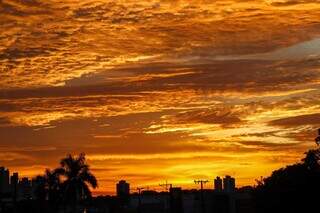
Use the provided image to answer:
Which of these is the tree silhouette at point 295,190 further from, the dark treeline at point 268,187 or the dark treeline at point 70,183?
the dark treeline at point 70,183

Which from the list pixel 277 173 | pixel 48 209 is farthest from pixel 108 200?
pixel 277 173

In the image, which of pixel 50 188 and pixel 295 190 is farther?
pixel 50 188

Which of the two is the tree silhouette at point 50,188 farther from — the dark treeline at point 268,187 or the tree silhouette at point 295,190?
the tree silhouette at point 295,190

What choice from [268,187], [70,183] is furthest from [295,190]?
[70,183]

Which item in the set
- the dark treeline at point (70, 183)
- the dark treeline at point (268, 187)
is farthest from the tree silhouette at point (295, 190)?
the dark treeline at point (70, 183)

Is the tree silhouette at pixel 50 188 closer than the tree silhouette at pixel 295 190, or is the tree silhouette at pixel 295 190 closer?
the tree silhouette at pixel 295 190

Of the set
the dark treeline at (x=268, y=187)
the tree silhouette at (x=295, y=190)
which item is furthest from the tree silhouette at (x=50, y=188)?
the tree silhouette at (x=295, y=190)

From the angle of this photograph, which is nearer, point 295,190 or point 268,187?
point 295,190

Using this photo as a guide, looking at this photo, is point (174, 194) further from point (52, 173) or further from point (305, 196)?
point (305, 196)

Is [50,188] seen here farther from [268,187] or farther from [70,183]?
[268,187]

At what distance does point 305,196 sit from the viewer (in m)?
75.6

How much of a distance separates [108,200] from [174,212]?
41.5m

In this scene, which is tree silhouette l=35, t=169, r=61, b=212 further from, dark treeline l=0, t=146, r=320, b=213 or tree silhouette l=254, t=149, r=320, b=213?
tree silhouette l=254, t=149, r=320, b=213

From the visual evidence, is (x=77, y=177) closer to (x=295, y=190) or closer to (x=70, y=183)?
(x=70, y=183)
